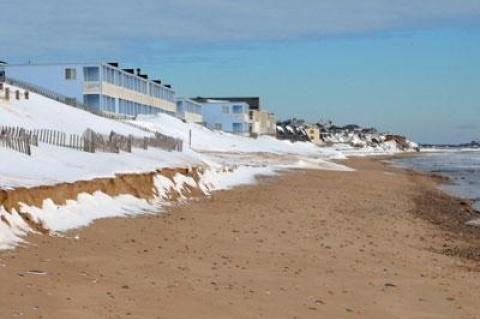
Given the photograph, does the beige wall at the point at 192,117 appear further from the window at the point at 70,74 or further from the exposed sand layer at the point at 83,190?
the exposed sand layer at the point at 83,190

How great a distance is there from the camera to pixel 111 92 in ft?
249

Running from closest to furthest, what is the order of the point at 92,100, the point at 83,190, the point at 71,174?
the point at 83,190
the point at 71,174
the point at 92,100

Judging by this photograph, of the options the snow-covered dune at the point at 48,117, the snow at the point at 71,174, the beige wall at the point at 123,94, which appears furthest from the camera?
the beige wall at the point at 123,94

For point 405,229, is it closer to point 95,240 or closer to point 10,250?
point 95,240

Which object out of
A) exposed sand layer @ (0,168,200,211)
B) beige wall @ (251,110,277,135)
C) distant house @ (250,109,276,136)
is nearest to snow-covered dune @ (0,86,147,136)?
exposed sand layer @ (0,168,200,211)

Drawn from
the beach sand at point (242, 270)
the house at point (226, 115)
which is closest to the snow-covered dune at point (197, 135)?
the house at point (226, 115)

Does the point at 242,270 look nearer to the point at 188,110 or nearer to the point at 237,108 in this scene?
the point at 188,110

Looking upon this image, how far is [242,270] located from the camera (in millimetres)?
11742

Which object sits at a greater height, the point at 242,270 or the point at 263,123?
the point at 263,123

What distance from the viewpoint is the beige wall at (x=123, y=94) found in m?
73.0

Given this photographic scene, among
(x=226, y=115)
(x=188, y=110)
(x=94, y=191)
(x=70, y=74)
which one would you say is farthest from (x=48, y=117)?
(x=226, y=115)

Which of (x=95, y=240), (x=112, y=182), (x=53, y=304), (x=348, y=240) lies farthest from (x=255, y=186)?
(x=53, y=304)

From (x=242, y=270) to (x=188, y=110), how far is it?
342 feet

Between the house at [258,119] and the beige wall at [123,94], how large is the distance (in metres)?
32.5
